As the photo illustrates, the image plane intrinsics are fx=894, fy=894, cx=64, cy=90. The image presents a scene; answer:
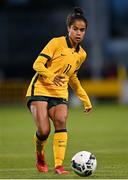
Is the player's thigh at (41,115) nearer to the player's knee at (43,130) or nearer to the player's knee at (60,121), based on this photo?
the player's knee at (43,130)

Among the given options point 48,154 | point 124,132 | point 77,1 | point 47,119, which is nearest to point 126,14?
point 77,1

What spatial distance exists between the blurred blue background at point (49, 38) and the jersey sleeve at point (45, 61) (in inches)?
1016

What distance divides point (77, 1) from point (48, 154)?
2910 cm

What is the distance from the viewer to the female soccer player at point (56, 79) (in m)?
13.3

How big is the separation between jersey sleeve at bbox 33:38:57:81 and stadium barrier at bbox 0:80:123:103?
25.3m

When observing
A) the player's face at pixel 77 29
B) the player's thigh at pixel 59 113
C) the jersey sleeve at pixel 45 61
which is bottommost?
the player's thigh at pixel 59 113

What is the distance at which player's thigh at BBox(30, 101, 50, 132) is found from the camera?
44.1ft

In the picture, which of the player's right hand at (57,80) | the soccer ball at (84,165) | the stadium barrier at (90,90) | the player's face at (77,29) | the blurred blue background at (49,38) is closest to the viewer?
the soccer ball at (84,165)

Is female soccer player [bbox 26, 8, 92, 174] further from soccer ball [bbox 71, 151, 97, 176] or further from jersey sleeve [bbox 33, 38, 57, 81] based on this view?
soccer ball [bbox 71, 151, 97, 176]

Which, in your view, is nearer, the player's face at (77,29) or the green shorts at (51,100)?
the player's face at (77,29)

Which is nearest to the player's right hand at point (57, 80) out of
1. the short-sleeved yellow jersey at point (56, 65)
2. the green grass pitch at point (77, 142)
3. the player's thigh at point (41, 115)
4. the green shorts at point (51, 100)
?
the short-sleeved yellow jersey at point (56, 65)

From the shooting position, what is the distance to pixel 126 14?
4894cm

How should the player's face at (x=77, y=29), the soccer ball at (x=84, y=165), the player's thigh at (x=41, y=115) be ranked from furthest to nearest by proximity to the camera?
the player's thigh at (x=41, y=115)
the player's face at (x=77, y=29)
the soccer ball at (x=84, y=165)

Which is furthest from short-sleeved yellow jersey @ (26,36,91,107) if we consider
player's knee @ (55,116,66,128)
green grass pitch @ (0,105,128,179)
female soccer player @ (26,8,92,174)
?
green grass pitch @ (0,105,128,179)
